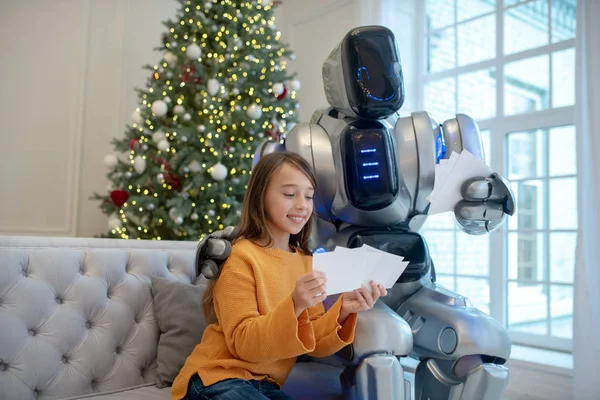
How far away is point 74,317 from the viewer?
5.63ft

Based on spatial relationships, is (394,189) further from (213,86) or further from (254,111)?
(213,86)

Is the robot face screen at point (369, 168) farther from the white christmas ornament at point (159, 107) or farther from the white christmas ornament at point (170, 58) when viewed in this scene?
the white christmas ornament at point (170, 58)

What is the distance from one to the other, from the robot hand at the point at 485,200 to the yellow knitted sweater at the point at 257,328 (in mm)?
540

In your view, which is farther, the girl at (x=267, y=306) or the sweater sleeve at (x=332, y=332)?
the sweater sleeve at (x=332, y=332)

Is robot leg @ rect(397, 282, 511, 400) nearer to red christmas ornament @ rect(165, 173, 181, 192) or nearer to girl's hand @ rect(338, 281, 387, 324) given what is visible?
girl's hand @ rect(338, 281, 387, 324)

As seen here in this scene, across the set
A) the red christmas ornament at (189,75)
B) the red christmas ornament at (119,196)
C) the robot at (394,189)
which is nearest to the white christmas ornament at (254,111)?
the red christmas ornament at (189,75)

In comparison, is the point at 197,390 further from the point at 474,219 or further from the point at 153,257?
the point at 474,219

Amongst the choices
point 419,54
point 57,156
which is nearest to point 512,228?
point 419,54

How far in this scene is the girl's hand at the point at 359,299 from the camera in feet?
4.47

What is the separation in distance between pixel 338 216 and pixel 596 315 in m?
1.89

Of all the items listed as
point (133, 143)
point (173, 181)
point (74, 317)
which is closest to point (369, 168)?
point (74, 317)

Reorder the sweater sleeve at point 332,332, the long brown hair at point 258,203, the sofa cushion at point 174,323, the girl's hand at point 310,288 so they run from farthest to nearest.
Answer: the sofa cushion at point 174,323 < the long brown hair at point 258,203 < the sweater sleeve at point 332,332 < the girl's hand at point 310,288

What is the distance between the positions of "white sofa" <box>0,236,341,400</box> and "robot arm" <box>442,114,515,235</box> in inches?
27.2

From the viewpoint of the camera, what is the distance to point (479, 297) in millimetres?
4059
